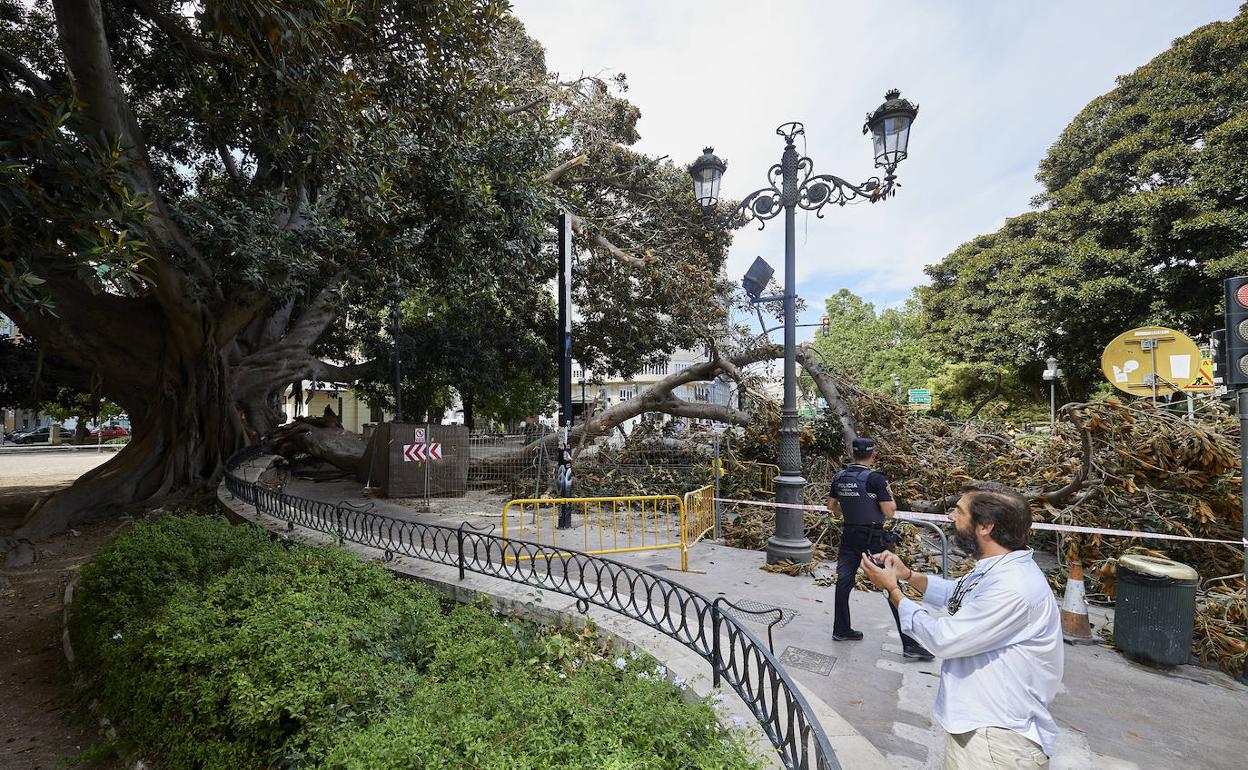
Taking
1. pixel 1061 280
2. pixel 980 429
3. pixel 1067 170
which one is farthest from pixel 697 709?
pixel 1067 170

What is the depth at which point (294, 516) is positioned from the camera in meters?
7.30

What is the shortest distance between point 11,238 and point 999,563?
25.6 feet

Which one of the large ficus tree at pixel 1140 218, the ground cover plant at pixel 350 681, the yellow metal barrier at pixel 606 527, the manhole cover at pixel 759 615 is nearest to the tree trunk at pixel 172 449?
the yellow metal barrier at pixel 606 527

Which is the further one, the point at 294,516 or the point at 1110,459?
the point at 294,516

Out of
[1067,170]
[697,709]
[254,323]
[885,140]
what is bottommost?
[697,709]

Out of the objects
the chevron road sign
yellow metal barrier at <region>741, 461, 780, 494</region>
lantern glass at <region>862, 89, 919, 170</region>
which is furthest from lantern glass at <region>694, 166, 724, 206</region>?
the chevron road sign

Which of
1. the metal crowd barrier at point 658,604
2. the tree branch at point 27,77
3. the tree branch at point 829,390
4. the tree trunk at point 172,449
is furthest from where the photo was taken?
the tree trunk at point 172,449

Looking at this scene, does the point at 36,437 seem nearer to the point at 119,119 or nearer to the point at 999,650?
the point at 119,119

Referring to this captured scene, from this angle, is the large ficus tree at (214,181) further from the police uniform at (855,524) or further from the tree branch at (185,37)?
the police uniform at (855,524)

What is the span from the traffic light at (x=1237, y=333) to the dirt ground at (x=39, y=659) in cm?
956

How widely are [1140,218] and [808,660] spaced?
20426 mm

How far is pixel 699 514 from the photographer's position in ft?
28.9

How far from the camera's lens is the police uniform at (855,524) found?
4746 mm

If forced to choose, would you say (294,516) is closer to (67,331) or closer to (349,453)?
(67,331)
